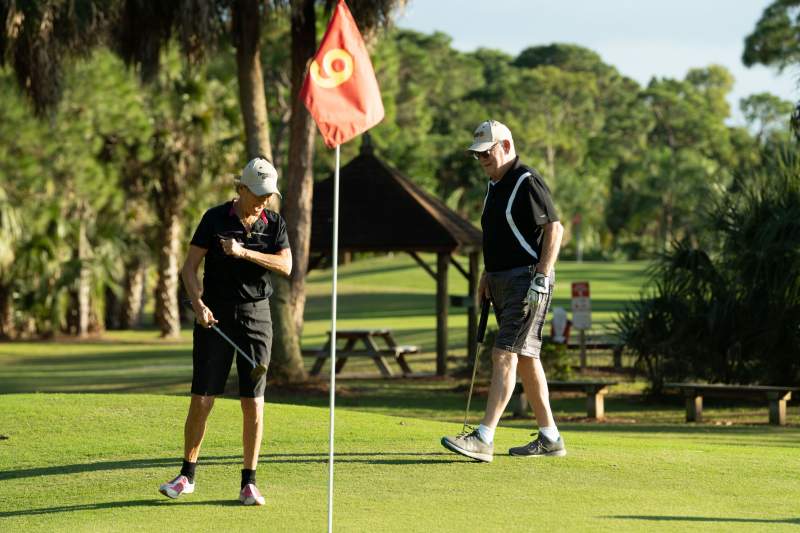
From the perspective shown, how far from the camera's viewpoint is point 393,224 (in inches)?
952

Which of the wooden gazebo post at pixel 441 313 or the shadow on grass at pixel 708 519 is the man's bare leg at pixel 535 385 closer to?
the shadow on grass at pixel 708 519

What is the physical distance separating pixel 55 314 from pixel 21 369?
34.1ft

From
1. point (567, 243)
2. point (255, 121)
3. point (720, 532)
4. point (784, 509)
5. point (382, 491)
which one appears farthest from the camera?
point (567, 243)

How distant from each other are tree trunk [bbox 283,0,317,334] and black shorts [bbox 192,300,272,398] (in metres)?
13.2

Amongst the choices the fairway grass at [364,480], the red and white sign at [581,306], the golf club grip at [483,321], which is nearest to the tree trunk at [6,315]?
the red and white sign at [581,306]

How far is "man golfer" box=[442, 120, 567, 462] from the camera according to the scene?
891 centimetres

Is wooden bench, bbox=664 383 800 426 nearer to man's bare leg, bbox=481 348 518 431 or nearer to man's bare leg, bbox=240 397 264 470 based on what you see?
man's bare leg, bbox=481 348 518 431

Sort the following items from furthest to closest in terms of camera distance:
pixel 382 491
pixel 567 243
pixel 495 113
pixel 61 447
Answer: pixel 495 113, pixel 567 243, pixel 61 447, pixel 382 491

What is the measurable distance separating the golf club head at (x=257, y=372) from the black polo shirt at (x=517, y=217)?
1.89 m

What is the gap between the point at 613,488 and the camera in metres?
8.41

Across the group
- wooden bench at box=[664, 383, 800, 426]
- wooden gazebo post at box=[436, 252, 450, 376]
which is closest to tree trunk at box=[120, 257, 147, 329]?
wooden gazebo post at box=[436, 252, 450, 376]

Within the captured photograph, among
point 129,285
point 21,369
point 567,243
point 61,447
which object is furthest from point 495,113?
point 61,447

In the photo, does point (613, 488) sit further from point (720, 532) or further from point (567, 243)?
point (567, 243)

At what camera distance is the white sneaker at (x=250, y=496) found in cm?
785
